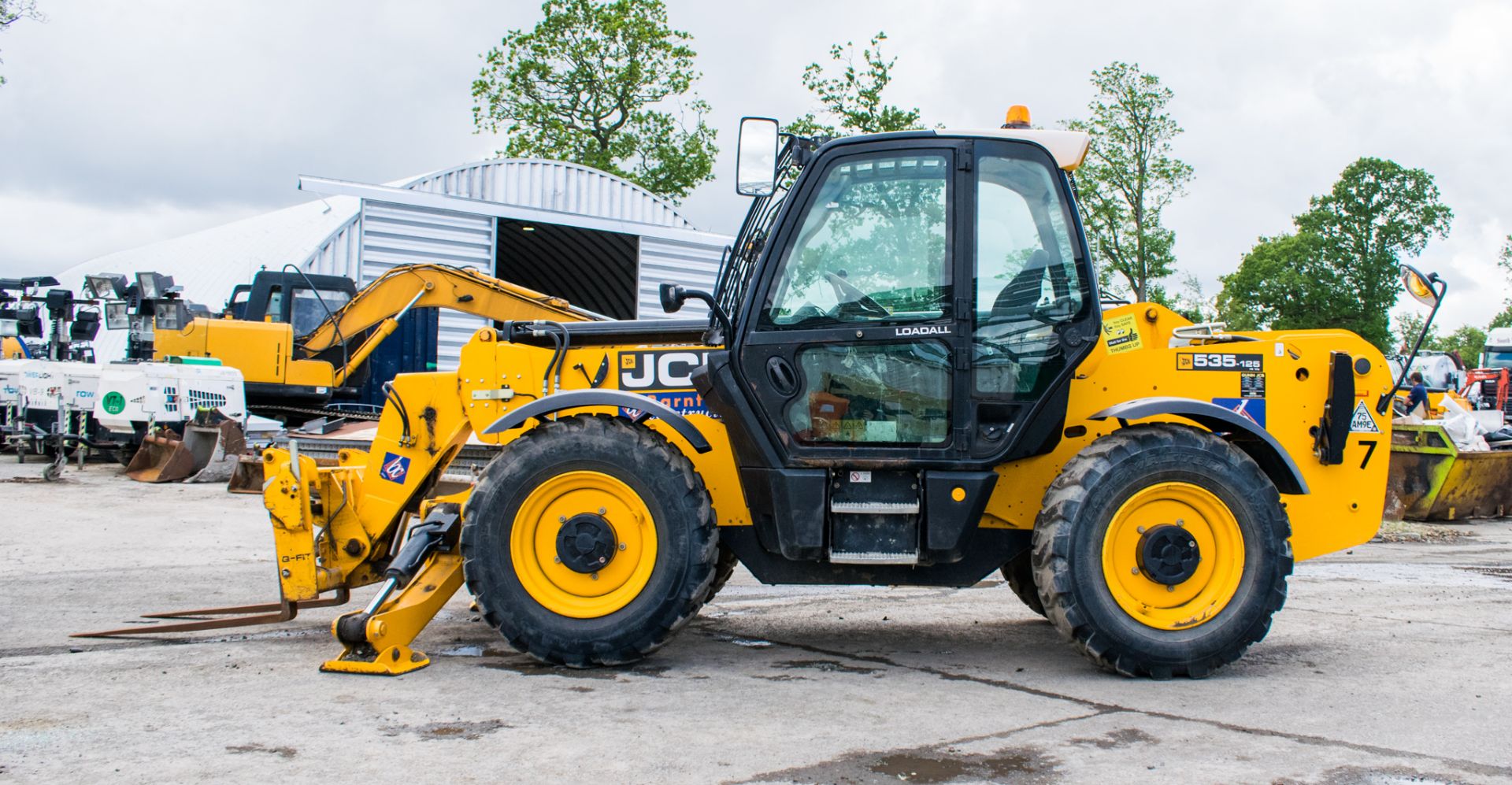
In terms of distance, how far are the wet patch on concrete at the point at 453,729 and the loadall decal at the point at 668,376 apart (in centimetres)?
184

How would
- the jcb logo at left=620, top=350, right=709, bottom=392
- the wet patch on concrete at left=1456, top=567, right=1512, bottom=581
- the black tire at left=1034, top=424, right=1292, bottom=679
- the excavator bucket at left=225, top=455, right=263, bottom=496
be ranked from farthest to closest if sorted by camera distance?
the excavator bucket at left=225, top=455, right=263, bottom=496
the wet patch on concrete at left=1456, top=567, right=1512, bottom=581
the jcb logo at left=620, top=350, right=709, bottom=392
the black tire at left=1034, top=424, right=1292, bottom=679

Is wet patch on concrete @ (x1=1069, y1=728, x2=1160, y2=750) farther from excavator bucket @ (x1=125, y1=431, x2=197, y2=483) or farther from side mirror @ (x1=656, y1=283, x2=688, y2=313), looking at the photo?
excavator bucket @ (x1=125, y1=431, x2=197, y2=483)

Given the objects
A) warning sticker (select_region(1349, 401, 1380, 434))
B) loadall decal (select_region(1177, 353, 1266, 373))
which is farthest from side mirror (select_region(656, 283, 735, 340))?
warning sticker (select_region(1349, 401, 1380, 434))

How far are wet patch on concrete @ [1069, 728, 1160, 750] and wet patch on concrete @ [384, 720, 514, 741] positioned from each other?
1.92 metres

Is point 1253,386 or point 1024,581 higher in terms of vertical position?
point 1253,386

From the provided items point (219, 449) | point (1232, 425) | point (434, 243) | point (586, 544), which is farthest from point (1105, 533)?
point (434, 243)

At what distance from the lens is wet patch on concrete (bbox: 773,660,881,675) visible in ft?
17.3

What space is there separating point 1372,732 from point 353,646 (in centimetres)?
383

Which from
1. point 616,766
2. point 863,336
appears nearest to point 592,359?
point 863,336

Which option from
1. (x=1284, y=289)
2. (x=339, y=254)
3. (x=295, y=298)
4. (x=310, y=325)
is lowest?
(x=310, y=325)

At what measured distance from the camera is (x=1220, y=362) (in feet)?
18.4

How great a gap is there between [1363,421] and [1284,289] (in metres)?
53.9

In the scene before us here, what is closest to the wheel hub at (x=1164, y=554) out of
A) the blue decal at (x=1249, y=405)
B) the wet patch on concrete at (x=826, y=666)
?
the blue decal at (x=1249, y=405)

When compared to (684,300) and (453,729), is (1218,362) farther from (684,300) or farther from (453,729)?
(453,729)
